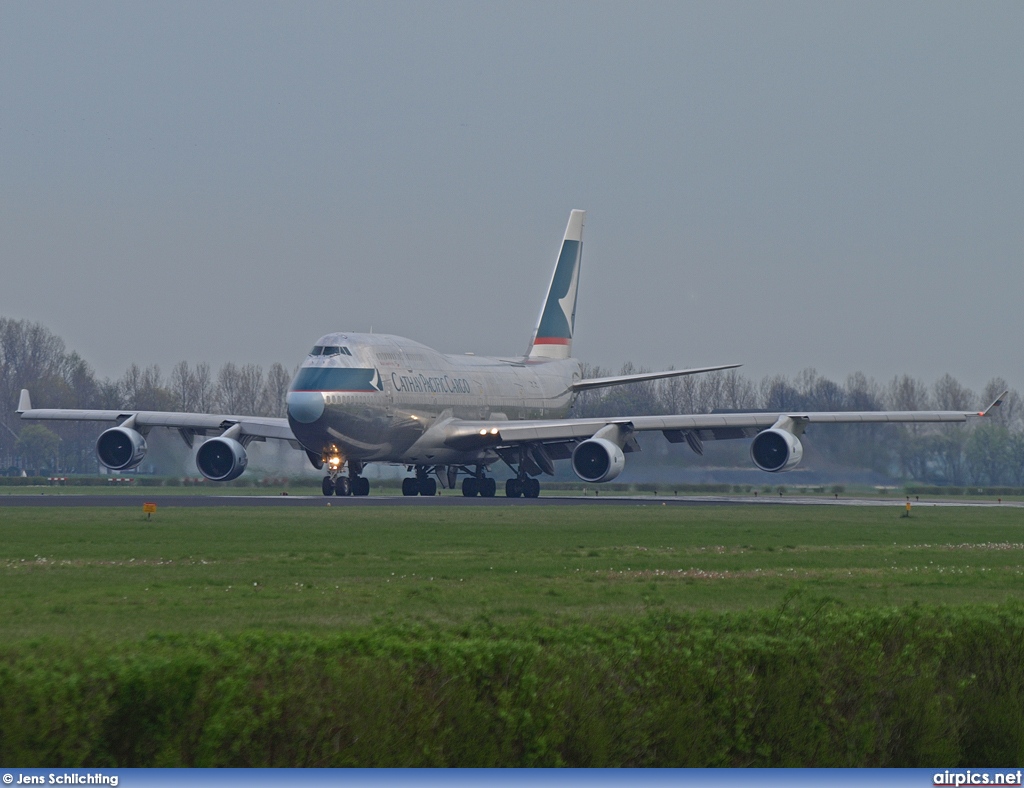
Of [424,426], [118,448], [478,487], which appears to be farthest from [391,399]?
[118,448]

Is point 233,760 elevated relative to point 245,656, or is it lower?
lower

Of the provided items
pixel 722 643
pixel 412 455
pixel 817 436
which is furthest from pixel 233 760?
pixel 817 436

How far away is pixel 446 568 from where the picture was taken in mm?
21609

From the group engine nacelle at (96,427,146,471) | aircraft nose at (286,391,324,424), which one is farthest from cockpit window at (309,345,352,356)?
engine nacelle at (96,427,146,471)

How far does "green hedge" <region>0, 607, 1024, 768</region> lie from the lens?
7465 mm

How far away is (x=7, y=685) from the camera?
284 inches

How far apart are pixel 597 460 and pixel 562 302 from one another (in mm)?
20141

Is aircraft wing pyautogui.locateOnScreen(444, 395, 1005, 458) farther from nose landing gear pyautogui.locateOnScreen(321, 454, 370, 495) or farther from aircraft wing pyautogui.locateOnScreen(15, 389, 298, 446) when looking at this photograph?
aircraft wing pyautogui.locateOnScreen(15, 389, 298, 446)

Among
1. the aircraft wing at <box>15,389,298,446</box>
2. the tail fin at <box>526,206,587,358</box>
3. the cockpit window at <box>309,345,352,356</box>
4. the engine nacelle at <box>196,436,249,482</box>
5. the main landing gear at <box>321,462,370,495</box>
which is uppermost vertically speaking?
the tail fin at <box>526,206,587,358</box>

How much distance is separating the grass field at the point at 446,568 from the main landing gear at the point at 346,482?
13.9 meters

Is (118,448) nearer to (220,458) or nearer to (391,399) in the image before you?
(220,458)

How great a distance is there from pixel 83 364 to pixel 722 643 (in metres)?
103

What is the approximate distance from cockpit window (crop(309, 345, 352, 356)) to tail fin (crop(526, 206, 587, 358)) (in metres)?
18.1

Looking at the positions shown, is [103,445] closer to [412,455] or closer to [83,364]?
[412,455]
